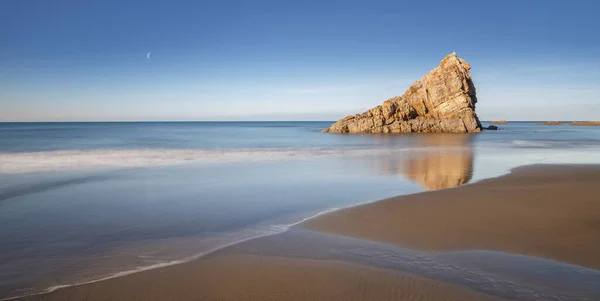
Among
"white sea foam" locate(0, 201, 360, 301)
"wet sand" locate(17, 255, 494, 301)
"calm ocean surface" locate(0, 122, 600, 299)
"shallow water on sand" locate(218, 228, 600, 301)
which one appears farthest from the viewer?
"calm ocean surface" locate(0, 122, 600, 299)

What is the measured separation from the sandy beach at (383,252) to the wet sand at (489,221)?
0.02 meters

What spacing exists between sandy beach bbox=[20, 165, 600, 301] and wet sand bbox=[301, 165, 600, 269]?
0.02 m

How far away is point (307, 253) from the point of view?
190 inches

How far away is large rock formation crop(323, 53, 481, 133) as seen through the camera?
5141cm

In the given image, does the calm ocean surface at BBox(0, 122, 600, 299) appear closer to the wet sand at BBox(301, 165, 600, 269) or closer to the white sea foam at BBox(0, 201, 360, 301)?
the white sea foam at BBox(0, 201, 360, 301)

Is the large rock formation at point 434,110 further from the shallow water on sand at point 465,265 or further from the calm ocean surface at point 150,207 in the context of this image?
the shallow water on sand at point 465,265

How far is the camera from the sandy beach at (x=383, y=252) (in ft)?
12.2

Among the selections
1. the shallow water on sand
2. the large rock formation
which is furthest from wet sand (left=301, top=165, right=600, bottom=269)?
the large rock formation

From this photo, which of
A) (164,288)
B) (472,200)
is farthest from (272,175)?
(164,288)

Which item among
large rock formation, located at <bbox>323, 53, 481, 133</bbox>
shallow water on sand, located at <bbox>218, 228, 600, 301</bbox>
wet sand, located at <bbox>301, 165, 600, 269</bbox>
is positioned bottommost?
shallow water on sand, located at <bbox>218, 228, 600, 301</bbox>

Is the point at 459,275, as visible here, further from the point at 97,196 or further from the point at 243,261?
the point at 97,196

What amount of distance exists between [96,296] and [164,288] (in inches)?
25.0

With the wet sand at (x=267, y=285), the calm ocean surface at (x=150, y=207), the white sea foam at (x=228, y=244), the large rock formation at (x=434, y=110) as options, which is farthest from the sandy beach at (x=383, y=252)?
the large rock formation at (x=434, y=110)

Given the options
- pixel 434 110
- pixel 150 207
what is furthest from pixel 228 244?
pixel 434 110
